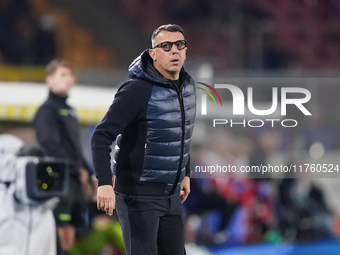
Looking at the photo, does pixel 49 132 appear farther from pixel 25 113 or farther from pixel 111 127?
pixel 111 127

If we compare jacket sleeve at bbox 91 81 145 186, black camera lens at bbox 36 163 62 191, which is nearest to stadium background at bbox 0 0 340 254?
black camera lens at bbox 36 163 62 191

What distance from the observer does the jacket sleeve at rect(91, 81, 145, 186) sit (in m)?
3.05

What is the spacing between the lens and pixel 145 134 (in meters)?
3.14

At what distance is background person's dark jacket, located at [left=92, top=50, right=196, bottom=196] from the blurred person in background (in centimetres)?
188

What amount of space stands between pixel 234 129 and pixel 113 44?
740 centimetres

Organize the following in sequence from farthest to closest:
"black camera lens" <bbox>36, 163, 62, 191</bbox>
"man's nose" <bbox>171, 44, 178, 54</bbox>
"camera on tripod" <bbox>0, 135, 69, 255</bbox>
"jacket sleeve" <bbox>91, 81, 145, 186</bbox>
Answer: "black camera lens" <bbox>36, 163, 62, 191</bbox>
"camera on tripod" <bbox>0, 135, 69, 255</bbox>
"man's nose" <bbox>171, 44, 178, 54</bbox>
"jacket sleeve" <bbox>91, 81, 145, 186</bbox>

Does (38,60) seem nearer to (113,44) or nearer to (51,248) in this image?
(113,44)

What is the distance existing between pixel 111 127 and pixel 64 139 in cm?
215

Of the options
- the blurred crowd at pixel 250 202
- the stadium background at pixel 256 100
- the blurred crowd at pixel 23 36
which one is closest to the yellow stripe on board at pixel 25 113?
the stadium background at pixel 256 100

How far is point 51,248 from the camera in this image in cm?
414

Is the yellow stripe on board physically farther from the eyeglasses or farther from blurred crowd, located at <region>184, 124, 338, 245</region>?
the eyeglasses

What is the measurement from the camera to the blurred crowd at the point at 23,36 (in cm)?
1075

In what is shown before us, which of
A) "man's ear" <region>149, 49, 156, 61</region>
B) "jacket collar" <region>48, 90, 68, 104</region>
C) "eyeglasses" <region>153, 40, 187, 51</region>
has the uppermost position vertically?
"jacket collar" <region>48, 90, 68, 104</region>

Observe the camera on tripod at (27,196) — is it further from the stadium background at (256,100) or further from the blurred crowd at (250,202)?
the blurred crowd at (250,202)
